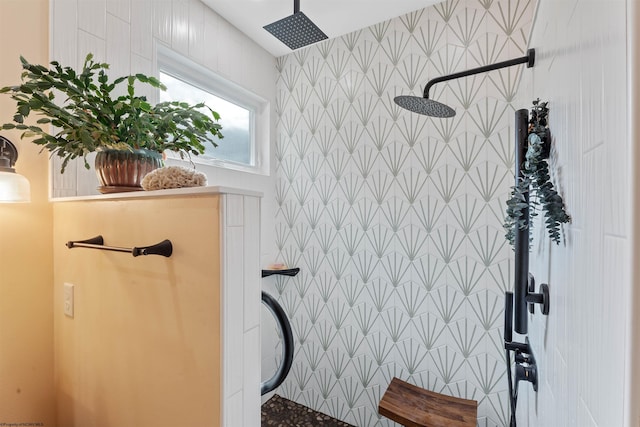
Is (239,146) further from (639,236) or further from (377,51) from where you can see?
(639,236)

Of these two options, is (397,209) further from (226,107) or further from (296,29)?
(226,107)

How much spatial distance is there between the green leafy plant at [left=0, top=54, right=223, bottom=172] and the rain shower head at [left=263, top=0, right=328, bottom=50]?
2.20 feet

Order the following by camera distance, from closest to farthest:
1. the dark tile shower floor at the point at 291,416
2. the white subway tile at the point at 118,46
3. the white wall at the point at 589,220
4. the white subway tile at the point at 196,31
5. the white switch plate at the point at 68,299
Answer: the white wall at the point at 589,220
the white switch plate at the point at 68,299
the white subway tile at the point at 118,46
the white subway tile at the point at 196,31
the dark tile shower floor at the point at 291,416

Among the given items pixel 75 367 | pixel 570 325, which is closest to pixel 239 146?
pixel 75 367

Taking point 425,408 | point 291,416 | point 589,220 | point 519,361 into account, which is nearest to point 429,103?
point 589,220

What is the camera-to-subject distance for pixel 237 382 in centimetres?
72

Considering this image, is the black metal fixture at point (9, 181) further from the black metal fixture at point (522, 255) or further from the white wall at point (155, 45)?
the black metal fixture at point (522, 255)

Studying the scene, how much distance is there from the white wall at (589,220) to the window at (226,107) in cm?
162

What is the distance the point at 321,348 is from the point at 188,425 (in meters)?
1.44

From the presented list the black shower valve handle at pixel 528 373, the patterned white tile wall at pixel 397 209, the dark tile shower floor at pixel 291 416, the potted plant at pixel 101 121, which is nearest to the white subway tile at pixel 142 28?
the potted plant at pixel 101 121

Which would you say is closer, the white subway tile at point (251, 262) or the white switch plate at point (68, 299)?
the white subway tile at point (251, 262)

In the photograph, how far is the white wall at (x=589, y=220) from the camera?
0.34 metres

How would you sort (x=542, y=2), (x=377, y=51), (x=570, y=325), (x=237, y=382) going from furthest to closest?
1. (x=377, y=51)
2. (x=542, y=2)
3. (x=237, y=382)
4. (x=570, y=325)

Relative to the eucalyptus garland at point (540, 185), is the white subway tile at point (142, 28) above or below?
above
